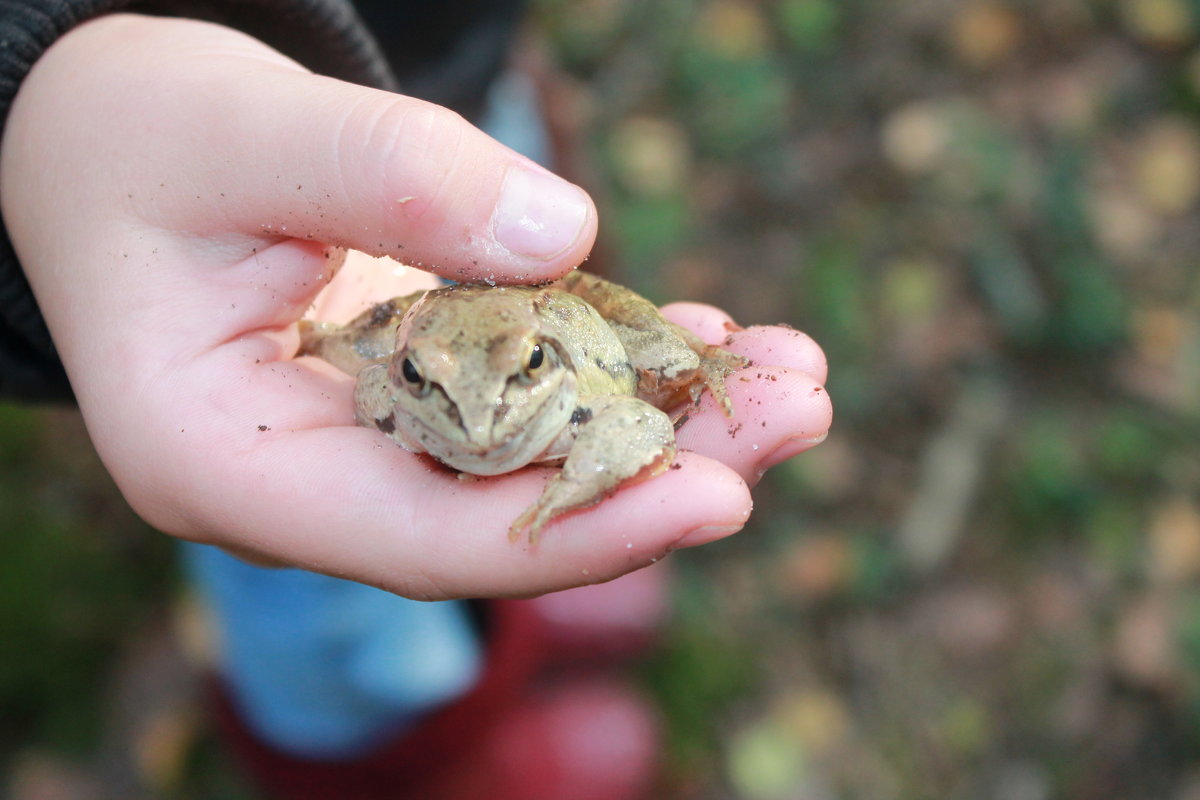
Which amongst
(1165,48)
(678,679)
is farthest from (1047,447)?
(1165,48)

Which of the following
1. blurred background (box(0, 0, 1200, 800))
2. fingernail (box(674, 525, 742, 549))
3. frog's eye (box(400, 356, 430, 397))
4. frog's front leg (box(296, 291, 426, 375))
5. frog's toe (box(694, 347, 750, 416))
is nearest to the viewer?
fingernail (box(674, 525, 742, 549))

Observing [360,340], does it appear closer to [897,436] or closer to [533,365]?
[533,365]

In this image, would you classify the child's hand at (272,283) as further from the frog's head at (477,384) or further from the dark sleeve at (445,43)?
the dark sleeve at (445,43)

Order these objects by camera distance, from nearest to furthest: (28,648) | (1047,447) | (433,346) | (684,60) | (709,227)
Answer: (433,346)
(28,648)
(1047,447)
(709,227)
(684,60)

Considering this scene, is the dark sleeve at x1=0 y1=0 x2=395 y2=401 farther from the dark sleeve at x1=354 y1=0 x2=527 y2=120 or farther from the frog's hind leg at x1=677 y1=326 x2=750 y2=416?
the frog's hind leg at x1=677 y1=326 x2=750 y2=416

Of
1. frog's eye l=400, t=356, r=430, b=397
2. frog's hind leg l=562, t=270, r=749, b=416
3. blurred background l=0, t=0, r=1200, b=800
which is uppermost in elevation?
frog's eye l=400, t=356, r=430, b=397

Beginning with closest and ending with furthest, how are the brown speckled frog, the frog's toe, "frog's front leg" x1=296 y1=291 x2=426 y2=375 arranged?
the brown speckled frog → the frog's toe → "frog's front leg" x1=296 y1=291 x2=426 y2=375

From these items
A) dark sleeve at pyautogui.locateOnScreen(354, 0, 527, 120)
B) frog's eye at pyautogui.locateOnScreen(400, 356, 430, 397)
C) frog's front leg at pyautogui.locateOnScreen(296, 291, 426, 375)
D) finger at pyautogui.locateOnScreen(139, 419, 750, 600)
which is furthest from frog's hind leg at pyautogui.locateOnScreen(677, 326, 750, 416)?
dark sleeve at pyautogui.locateOnScreen(354, 0, 527, 120)

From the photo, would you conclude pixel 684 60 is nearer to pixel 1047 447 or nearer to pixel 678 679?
pixel 1047 447
